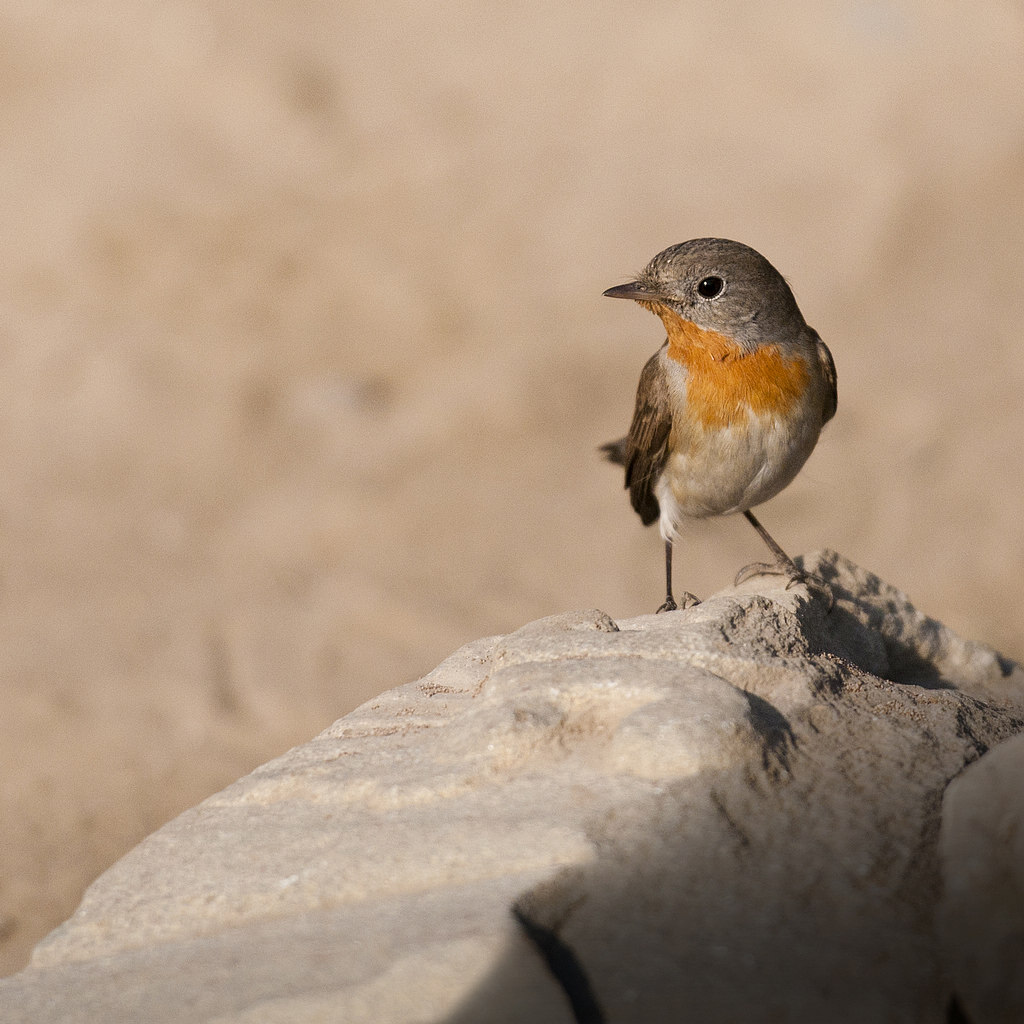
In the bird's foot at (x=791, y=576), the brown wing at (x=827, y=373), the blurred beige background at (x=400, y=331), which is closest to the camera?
the bird's foot at (x=791, y=576)

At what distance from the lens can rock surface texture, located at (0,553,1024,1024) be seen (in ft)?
Result: 6.60

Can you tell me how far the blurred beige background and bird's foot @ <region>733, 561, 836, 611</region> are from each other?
8.67 ft

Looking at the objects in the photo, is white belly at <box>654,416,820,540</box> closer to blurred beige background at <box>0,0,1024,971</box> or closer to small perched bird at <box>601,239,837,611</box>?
small perched bird at <box>601,239,837,611</box>

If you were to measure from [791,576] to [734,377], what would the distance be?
75cm

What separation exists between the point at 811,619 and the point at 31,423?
7.02m

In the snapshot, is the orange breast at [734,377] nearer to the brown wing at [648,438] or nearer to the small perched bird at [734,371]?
the small perched bird at [734,371]

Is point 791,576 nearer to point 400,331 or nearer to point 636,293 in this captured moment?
point 636,293

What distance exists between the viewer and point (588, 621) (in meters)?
3.39

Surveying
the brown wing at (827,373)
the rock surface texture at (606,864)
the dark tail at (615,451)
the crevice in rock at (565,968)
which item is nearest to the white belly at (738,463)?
the brown wing at (827,373)

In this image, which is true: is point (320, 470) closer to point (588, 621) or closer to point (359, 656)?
point (359, 656)

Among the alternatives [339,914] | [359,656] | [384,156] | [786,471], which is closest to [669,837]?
[339,914]

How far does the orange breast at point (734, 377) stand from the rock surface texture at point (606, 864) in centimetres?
124

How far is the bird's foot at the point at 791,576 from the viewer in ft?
12.8

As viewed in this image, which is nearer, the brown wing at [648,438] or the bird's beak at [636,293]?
the bird's beak at [636,293]
